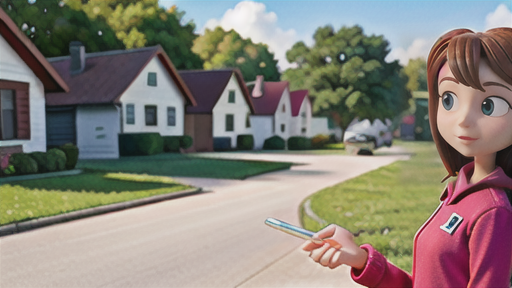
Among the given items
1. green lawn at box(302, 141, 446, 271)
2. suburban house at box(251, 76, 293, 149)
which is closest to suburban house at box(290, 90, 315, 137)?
suburban house at box(251, 76, 293, 149)

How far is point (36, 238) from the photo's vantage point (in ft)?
18.5

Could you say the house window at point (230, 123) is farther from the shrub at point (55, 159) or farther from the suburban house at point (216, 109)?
the shrub at point (55, 159)

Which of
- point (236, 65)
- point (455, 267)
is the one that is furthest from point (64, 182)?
point (455, 267)

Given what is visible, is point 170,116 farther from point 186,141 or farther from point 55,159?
point 55,159

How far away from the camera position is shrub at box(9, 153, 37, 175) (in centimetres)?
912

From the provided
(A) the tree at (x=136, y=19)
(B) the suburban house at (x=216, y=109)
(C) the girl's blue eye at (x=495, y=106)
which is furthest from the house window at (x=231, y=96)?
(C) the girl's blue eye at (x=495, y=106)

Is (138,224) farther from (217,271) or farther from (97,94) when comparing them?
(97,94)

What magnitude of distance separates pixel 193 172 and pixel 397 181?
18.4ft

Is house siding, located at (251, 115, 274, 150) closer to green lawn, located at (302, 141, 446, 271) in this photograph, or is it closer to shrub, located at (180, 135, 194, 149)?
Result: shrub, located at (180, 135, 194, 149)

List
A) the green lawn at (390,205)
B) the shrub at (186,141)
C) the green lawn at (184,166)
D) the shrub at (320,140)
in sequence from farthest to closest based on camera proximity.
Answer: the shrub at (320,140), the shrub at (186,141), the green lawn at (184,166), the green lawn at (390,205)

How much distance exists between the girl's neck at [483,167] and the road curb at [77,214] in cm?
612

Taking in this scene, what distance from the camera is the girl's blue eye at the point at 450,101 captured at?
1131 mm

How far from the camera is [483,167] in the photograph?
45.4 inches

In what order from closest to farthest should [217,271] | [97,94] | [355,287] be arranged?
[355,287] → [217,271] → [97,94]
